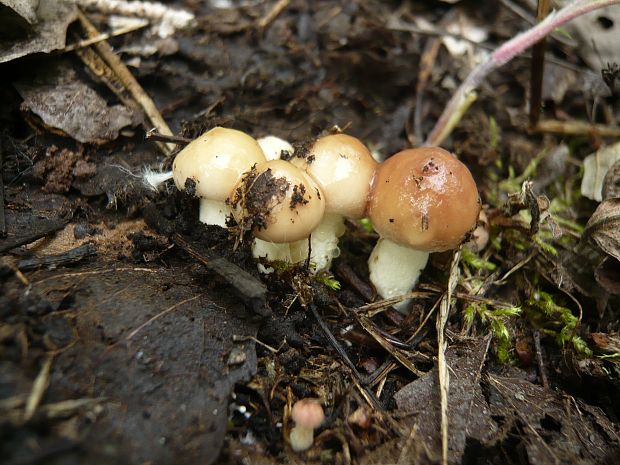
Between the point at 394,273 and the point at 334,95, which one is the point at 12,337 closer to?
the point at 394,273

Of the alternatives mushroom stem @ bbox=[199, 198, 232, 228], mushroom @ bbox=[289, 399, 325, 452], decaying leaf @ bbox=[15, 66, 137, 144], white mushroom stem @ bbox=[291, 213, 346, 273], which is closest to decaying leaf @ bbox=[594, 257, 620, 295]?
white mushroom stem @ bbox=[291, 213, 346, 273]

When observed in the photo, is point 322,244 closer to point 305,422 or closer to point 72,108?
point 305,422

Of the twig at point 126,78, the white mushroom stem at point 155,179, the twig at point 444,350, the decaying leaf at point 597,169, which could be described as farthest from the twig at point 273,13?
the decaying leaf at point 597,169

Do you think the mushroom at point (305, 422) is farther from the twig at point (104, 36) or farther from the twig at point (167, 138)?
the twig at point (104, 36)

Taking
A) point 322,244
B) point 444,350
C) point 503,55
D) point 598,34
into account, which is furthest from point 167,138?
point 598,34

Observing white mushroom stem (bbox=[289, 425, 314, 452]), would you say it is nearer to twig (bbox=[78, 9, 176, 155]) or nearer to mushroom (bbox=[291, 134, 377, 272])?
mushroom (bbox=[291, 134, 377, 272])
